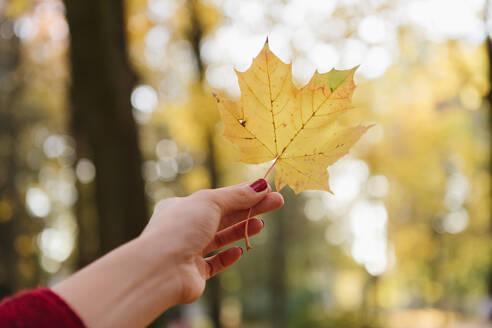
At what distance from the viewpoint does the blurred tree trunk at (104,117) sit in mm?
3268

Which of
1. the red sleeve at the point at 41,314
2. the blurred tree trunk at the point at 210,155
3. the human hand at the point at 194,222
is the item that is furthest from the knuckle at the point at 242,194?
the blurred tree trunk at the point at 210,155

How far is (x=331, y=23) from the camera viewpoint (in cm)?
576

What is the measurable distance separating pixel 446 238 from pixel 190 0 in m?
10.6

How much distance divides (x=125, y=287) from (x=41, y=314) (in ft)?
0.56

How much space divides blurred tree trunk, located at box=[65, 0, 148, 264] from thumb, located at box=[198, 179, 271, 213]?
2.40 metres

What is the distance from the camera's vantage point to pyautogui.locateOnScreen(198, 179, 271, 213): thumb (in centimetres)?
105

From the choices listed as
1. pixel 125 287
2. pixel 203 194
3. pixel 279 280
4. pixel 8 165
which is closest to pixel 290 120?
pixel 203 194

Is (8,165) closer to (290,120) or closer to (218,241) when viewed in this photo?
(218,241)

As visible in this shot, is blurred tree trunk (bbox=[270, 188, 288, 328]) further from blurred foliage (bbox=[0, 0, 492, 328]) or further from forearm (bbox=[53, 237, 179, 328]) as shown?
forearm (bbox=[53, 237, 179, 328])

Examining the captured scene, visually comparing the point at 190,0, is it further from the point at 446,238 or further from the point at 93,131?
the point at 446,238

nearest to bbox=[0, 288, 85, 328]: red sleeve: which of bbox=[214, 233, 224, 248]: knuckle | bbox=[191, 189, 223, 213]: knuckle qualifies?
bbox=[191, 189, 223, 213]: knuckle

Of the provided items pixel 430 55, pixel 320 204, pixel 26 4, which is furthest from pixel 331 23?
pixel 320 204

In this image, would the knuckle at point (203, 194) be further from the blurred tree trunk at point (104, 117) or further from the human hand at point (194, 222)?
the blurred tree trunk at point (104, 117)

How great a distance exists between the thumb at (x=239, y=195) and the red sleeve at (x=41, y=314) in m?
0.41
